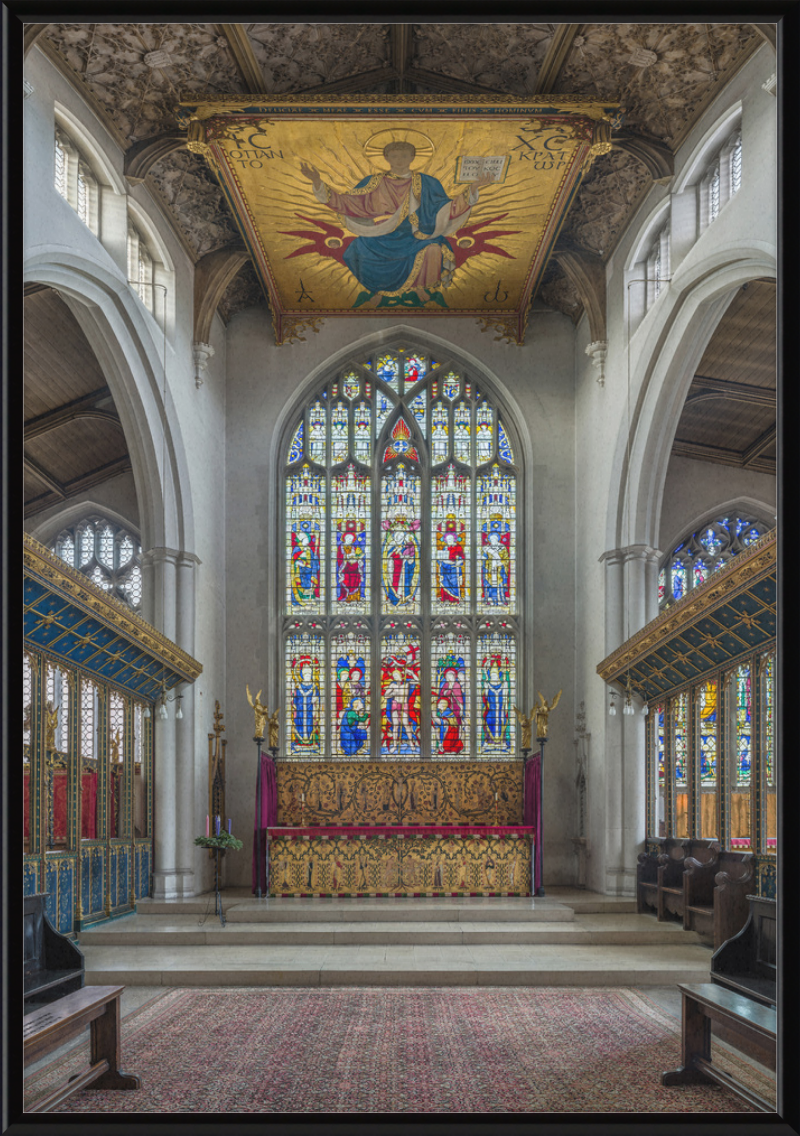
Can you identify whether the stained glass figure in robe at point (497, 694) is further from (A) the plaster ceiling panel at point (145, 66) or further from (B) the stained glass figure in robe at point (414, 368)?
(A) the plaster ceiling panel at point (145, 66)

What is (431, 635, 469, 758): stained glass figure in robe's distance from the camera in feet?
49.1

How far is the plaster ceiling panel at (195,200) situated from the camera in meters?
11.6

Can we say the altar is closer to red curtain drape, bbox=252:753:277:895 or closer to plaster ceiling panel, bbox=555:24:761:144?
red curtain drape, bbox=252:753:277:895

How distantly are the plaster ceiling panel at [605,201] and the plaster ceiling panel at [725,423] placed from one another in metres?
2.97

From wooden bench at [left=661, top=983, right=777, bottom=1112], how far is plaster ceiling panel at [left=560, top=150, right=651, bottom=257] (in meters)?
9.04

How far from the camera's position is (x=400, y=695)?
15125mm

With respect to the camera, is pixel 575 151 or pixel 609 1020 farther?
pixel 575 151

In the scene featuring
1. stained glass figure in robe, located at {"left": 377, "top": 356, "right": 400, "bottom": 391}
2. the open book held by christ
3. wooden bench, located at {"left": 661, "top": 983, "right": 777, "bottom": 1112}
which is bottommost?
wooden bench, located at {"left": 661, "top": 983, "right": 777, "bottom": 1112}

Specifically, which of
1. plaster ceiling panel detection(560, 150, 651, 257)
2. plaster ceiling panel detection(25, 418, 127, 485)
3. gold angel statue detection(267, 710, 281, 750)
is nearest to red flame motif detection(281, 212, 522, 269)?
plaster ceiling panel detection(560, 150, 651, 257)

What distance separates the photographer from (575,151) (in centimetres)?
1080
